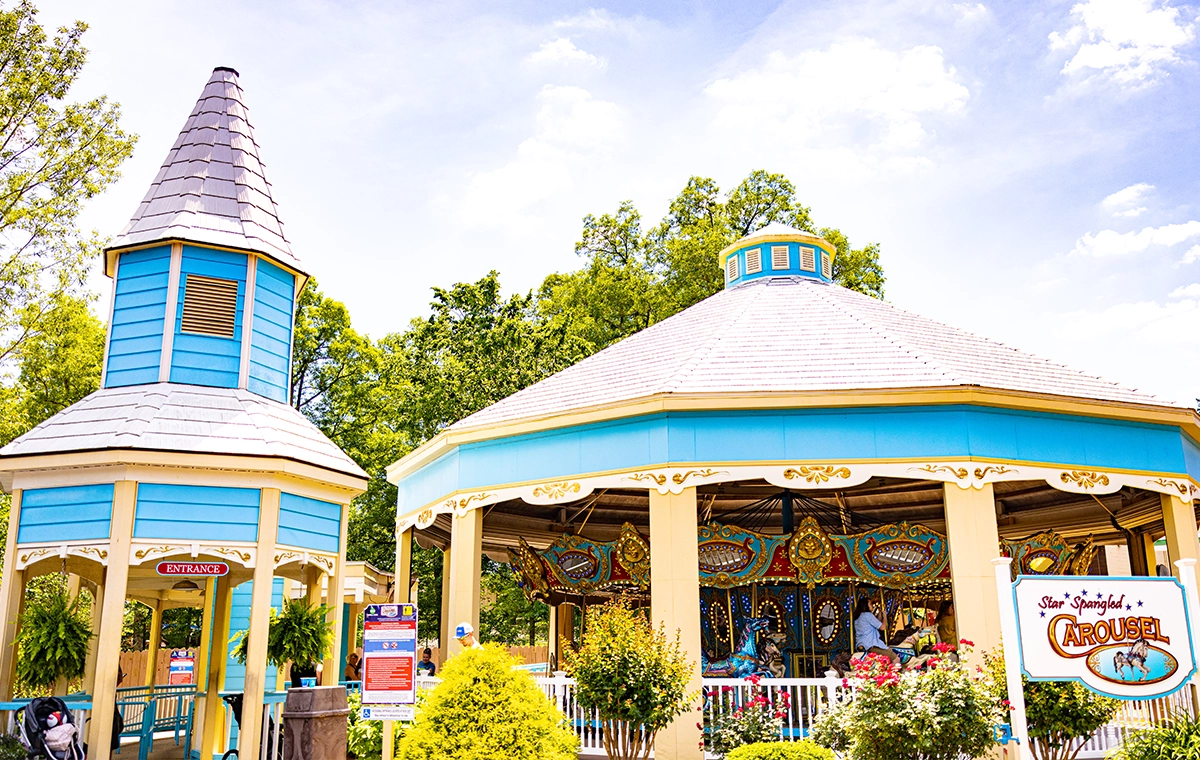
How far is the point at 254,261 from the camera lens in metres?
15.9

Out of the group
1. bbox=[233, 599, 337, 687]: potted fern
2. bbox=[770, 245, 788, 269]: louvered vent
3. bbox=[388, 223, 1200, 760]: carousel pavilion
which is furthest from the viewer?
bbox=[770, 245, 788, 269]: louvered vent

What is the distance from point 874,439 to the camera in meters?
13.3

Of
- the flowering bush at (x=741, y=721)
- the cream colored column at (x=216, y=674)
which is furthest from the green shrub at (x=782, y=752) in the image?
the cream colored column at (x=216, y=674)

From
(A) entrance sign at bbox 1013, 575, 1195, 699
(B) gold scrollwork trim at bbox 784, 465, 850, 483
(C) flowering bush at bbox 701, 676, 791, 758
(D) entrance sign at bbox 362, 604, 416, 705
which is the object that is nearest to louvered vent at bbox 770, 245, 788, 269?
(B) gold scrollwork trim at bbox 784, 465, 850, 483

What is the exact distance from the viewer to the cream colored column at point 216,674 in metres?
15.2

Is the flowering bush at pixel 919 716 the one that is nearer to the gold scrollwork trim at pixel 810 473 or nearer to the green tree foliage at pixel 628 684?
the green tree foliage at pixel 628 684

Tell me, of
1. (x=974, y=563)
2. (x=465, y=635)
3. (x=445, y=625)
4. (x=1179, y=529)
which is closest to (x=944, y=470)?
(x=974, y=563)

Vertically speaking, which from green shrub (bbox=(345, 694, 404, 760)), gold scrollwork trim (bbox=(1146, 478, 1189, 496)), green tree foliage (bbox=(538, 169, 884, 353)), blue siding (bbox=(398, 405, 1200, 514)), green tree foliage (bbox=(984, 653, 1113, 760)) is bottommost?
green shrub (bbox=(345, 694, 404, 760))

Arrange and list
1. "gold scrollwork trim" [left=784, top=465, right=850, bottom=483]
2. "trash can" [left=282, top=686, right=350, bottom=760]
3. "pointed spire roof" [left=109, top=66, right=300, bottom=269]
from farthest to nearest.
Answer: "pointed spire roof" [left=109, top=66, right=300, bottom=269] < "gold scrollwork trim" [left=784, top=465, right=850, bottom=483] < "trash can" [left=282, top=686, right=350, bottom=760]

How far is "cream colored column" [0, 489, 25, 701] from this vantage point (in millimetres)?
12578

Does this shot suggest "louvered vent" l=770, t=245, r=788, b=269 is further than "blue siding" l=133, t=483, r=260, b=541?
Yes

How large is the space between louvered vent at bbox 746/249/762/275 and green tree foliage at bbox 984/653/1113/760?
11.4 meters

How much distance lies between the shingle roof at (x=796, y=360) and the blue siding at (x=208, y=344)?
366cm

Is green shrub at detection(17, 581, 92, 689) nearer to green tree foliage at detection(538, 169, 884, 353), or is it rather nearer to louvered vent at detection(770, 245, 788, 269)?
louvered vent at detection(770, 245, 788, 269)
